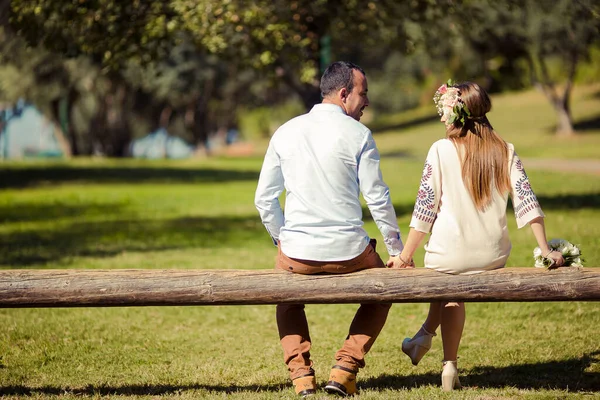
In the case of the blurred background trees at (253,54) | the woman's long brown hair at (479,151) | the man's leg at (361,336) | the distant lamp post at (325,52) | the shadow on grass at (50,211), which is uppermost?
the blurred background trees at (253,54)

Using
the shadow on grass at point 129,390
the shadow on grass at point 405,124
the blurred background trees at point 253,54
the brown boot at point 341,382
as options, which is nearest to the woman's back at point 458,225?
the brown boot at point 341,382

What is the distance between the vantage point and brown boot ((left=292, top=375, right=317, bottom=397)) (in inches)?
216

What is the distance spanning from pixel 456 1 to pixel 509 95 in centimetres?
4558

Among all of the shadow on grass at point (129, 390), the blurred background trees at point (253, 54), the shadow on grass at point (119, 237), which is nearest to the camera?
the shadow on grass at point (129, 390)

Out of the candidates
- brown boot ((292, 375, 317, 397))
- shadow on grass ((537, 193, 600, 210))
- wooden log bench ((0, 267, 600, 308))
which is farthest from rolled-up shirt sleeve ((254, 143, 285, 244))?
shadow on grass ((537, 193, 600, 210))

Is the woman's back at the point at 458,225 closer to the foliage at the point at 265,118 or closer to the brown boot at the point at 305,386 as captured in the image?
the brown boot at the point at 305,386

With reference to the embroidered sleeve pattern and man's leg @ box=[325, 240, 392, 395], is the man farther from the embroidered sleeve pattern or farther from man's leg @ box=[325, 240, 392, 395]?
the embroidered sleeve pattern

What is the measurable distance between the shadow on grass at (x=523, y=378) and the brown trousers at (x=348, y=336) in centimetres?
57

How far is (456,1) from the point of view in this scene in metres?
16.8

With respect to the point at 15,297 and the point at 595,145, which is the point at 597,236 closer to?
the point at 15,297

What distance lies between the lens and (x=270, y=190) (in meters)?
5.48

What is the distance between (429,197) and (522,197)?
560 millimetres

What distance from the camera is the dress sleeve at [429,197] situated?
5422 mm

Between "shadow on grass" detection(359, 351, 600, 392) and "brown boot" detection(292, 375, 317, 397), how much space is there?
0.63 m
